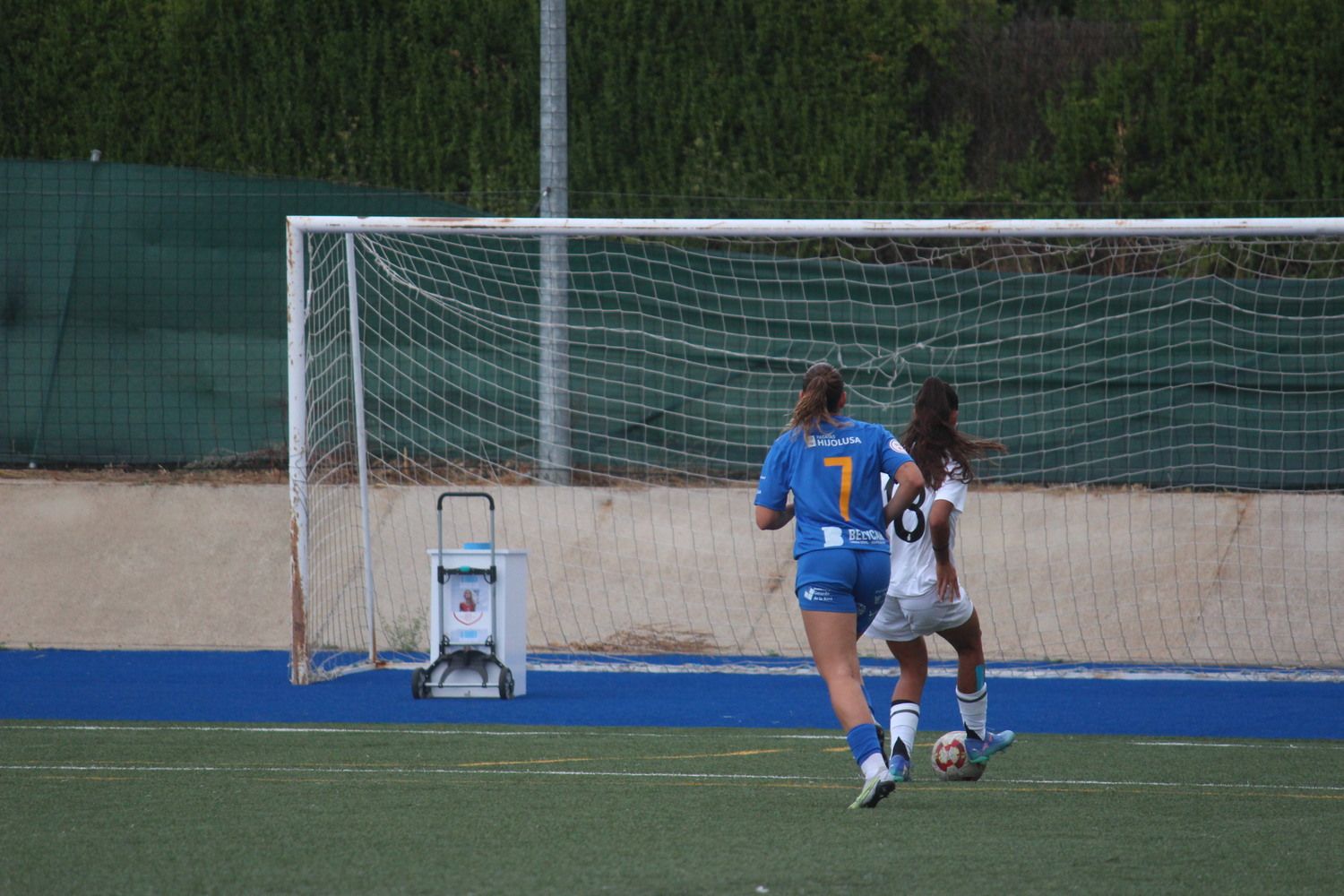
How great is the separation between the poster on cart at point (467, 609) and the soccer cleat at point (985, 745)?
157 inches

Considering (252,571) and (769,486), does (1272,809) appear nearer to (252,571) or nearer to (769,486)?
(769,486)

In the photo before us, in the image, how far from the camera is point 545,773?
244 inches

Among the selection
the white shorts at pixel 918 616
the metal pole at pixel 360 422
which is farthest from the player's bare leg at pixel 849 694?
the metal pole at pixel 360 422

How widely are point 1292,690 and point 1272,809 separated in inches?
188

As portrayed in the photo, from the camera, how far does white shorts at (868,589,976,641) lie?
6.00 metres

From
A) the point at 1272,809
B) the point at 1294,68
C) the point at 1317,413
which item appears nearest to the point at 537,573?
the point at 1317,413

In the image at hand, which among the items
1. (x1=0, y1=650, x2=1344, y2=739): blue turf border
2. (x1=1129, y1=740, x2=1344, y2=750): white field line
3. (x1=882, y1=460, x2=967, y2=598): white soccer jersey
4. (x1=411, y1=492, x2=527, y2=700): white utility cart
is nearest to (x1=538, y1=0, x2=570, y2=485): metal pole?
(x1=0, y1=650, x2=1344, y2=739): blue turf border

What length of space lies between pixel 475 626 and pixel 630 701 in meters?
1.10

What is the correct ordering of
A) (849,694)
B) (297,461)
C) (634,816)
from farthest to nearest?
(297,461) < (849,694) < (634,816)

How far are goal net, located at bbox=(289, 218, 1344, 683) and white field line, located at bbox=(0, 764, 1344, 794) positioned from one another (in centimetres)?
518

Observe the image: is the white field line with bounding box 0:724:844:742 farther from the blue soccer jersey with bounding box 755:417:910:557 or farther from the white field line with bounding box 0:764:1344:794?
the blue soccer jersey with bounding box 755:417:910:557

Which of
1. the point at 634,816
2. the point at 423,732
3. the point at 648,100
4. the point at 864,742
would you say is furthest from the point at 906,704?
the point at 648,100

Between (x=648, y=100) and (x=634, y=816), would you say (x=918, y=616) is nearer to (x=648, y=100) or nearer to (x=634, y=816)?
(x=634, y=816)

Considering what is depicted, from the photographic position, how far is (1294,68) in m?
14.3
